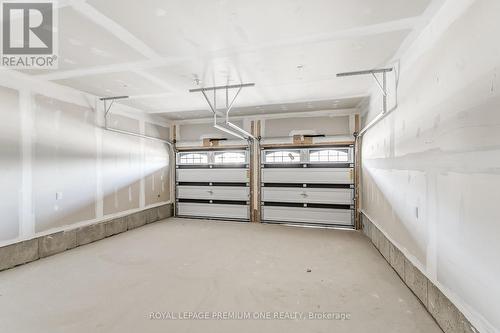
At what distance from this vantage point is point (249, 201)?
20.3ft

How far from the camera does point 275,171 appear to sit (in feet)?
19.7

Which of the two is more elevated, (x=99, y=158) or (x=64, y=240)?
(x=99, y=158)

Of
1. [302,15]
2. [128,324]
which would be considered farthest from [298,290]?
[302,15]

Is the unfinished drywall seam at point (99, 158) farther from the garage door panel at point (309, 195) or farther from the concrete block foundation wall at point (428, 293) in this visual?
the concrete block foundation wall at point (428, 293)

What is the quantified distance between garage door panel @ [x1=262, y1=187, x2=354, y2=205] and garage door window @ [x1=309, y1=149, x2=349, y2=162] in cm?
69

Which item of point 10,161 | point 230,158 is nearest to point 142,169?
point 230,158

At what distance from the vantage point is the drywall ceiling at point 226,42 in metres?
2.00

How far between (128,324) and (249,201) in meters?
4.25

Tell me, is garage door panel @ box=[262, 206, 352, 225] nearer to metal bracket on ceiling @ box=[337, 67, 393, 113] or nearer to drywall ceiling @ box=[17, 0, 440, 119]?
drywall ceiling @ box=[17, 0, 440, 119]

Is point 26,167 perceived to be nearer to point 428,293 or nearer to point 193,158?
point 193,158

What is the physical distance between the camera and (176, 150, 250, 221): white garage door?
6.27m

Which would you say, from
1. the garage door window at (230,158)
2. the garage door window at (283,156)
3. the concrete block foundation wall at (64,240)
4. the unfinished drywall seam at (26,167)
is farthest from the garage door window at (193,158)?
the unfinished drywall seam at (26,167)

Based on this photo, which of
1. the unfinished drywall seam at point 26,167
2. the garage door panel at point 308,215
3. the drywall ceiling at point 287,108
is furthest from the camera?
the garage door panel at point 308,215

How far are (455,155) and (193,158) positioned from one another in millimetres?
5827
